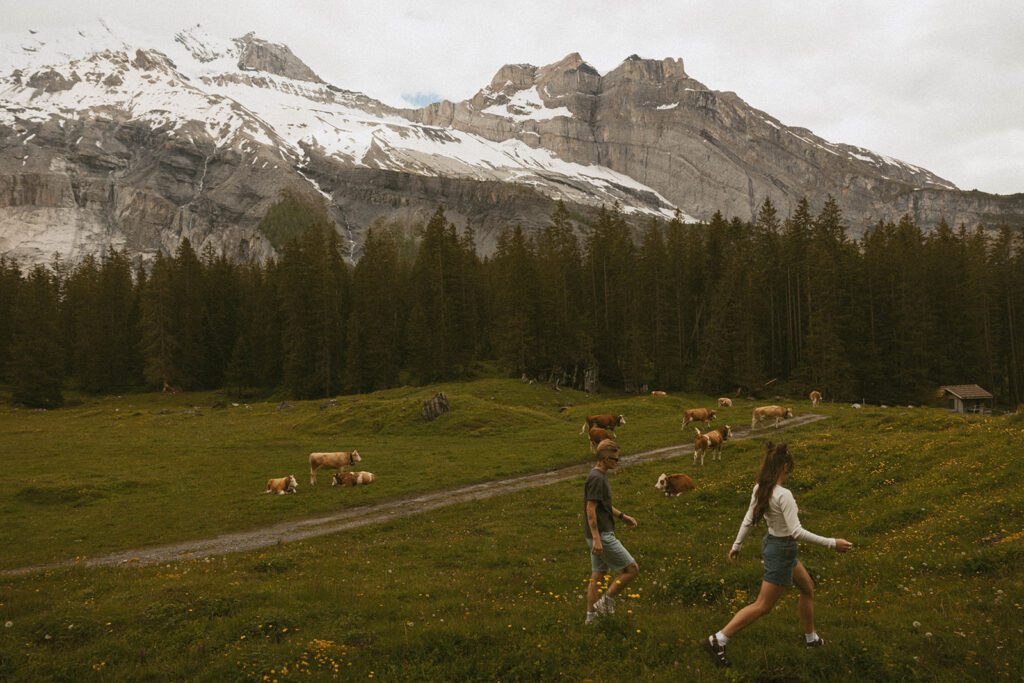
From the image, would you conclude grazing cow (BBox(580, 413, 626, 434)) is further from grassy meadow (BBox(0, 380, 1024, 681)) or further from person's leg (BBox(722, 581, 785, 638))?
person's leg (BBox(722, 581, 785, 638))

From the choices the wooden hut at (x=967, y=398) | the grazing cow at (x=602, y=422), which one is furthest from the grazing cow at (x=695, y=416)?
the wooden hut at (x=967, y=398)

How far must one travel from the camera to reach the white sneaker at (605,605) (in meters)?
10.4

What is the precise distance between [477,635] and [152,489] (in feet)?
82.6

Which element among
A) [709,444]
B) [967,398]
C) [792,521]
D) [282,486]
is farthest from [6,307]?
[967,398]

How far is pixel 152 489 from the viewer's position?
94.1 feet

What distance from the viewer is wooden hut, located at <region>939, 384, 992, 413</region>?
2224 inches

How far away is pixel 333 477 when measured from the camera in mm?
30406

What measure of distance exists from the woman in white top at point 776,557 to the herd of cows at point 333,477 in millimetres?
22793

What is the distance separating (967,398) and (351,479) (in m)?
58.8

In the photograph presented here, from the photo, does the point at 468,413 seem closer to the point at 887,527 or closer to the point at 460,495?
the point at 460,495

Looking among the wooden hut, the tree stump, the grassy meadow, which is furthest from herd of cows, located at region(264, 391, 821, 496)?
the wooden hut

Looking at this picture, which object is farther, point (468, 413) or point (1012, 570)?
point (468, 413)

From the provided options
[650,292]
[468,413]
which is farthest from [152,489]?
[650,292]

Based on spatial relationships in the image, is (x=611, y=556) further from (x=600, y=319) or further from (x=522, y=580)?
(x=600, y=319)
